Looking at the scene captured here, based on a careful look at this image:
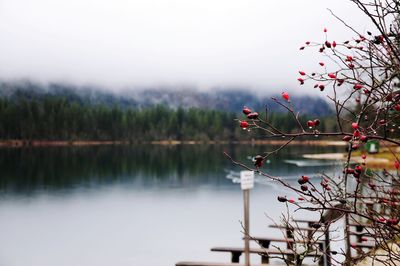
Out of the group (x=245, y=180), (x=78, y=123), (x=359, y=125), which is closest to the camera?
(x=359, y=125)

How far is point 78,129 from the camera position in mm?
176250

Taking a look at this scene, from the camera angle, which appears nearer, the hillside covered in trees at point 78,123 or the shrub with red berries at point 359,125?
the shrub with red berries at point 359,125

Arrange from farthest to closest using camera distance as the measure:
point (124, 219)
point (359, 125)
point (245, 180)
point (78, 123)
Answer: point (78, 123), point (124, 219), point (245, 180), point (359, 125)

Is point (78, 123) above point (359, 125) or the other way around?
above

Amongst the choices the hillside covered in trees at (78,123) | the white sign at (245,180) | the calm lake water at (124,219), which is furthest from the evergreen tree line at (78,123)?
the white sign at (245,180)

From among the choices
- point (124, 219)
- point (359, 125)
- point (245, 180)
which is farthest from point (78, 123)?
point (359, 125)

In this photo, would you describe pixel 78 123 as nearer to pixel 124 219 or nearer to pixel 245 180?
pixel 124 219

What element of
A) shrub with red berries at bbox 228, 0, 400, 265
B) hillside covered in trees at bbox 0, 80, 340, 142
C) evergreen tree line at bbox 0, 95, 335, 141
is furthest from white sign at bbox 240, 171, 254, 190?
hillside covered in trees at bbox 0, 80, 340, 142

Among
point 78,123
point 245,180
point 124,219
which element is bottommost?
point 124,219

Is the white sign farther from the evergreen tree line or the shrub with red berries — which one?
the evergreen tree line

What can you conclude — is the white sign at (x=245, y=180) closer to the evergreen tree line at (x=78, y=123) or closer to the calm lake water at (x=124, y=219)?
the calm lake water at (x=124, y=219)

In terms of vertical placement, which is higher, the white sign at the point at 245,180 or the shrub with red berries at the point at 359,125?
the shrub with red berries at the point at 359,125

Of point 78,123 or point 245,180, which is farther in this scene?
point 78,123

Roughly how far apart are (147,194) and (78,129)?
13694 cm
